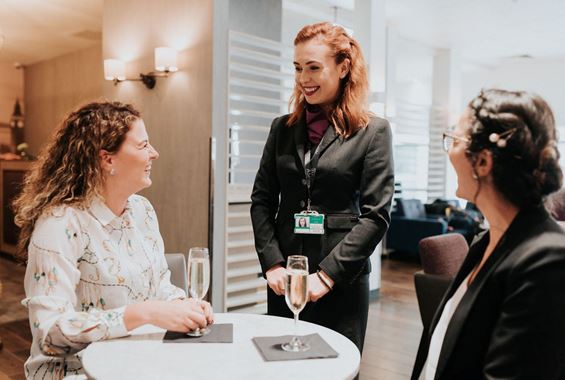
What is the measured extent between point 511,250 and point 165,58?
380 cm

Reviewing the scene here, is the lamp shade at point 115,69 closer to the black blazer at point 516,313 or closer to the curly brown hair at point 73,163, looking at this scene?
the curly brown hair at point 73,163

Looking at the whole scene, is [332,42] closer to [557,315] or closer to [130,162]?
[130,162]

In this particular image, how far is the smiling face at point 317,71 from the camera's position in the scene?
6.22ft

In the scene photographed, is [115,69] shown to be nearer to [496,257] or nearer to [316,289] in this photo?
[316,289]

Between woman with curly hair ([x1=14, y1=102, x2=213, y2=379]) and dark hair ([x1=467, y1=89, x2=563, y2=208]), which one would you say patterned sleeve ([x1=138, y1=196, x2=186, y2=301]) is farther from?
dark hair ([x1=467, y1=89, x2=563, y2=208])

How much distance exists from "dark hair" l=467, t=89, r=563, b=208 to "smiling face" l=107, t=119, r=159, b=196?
1086mm

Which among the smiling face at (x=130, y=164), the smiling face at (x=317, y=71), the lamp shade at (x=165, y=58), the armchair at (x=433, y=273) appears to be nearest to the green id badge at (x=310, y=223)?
the smiling face at (x=317, y=71)

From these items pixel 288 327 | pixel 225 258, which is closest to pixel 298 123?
pixel 288 327

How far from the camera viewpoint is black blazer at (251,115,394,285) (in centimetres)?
183

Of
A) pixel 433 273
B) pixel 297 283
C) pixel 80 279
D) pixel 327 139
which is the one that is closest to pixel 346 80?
pixel 327 139

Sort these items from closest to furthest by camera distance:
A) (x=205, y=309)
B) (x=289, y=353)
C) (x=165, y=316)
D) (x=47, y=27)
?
(x=289, y=353) < (x=165, y=316) < (x=205, y=309) < (x=47, y=27)

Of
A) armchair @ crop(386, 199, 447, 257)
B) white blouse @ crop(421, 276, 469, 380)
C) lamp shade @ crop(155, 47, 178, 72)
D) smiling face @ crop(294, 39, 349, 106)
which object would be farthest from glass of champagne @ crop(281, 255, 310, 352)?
armchair @ crop(386, 199, 447, 257)

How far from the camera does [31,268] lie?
55.6 inches

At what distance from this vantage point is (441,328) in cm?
122
